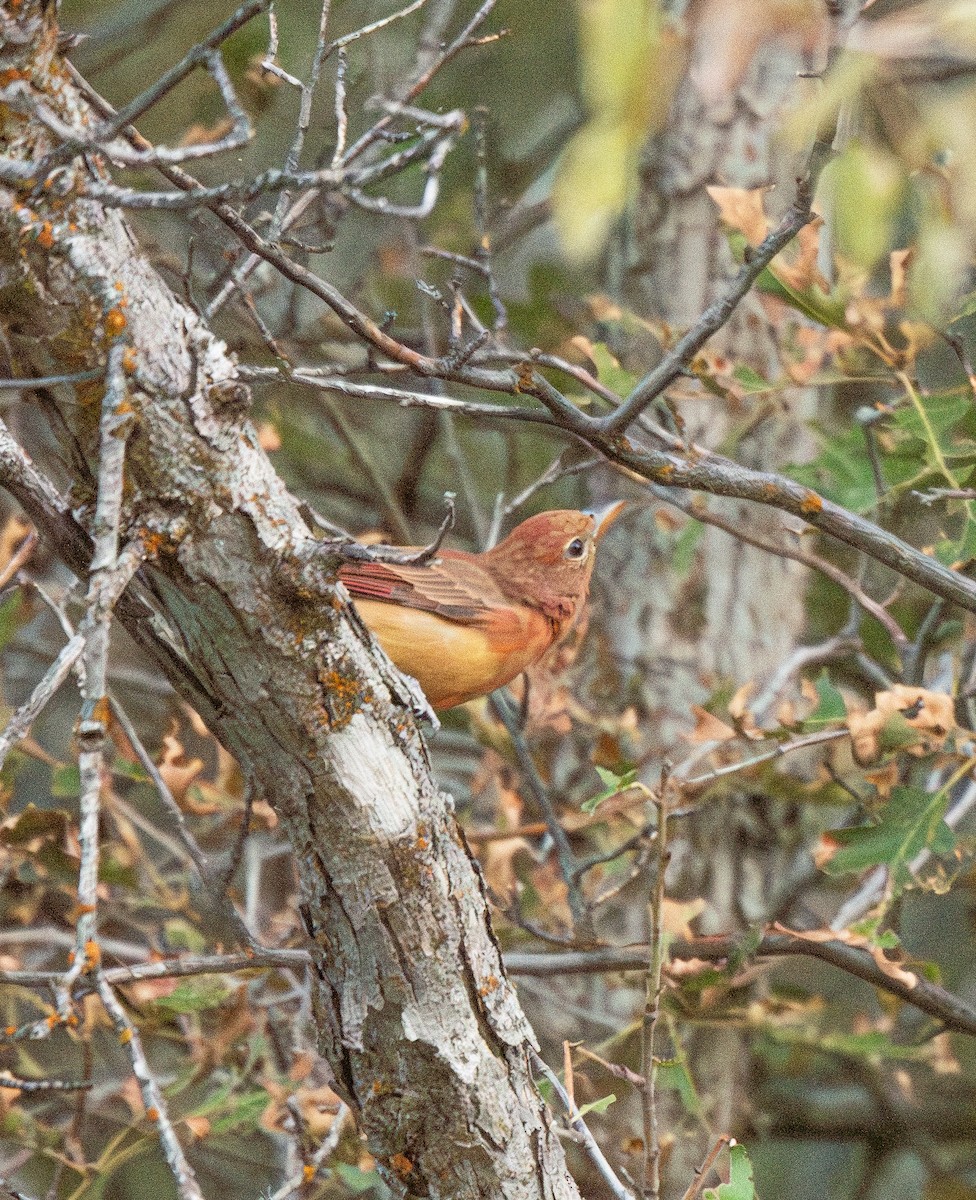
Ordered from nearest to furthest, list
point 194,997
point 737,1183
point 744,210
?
point 737,1183
point 744,210
point 194,997

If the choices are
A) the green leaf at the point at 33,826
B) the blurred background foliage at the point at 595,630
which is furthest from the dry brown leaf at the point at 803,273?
the green leaf at the point at 33,826

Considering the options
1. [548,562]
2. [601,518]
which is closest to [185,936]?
[548,562]

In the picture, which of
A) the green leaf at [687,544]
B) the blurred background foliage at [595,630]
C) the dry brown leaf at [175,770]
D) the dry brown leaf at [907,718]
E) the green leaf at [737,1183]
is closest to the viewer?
the green leaf at [737,1183]

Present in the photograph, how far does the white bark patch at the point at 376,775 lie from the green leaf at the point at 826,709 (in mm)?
1345

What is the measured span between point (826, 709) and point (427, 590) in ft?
3.09

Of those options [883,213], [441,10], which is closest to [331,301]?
[883,213]

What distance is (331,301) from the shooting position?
1913 mm

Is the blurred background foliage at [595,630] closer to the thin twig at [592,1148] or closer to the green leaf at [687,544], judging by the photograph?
the green leaf at [687,544]

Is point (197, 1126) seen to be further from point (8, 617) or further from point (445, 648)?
point (8, 617)

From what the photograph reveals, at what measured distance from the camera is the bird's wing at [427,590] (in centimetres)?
288

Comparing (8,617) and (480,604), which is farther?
(8,617)

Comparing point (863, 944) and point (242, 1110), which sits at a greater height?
point (863, 944)

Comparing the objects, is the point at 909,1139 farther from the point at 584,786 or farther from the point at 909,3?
the point at 909,3

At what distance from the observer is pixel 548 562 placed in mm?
3066
